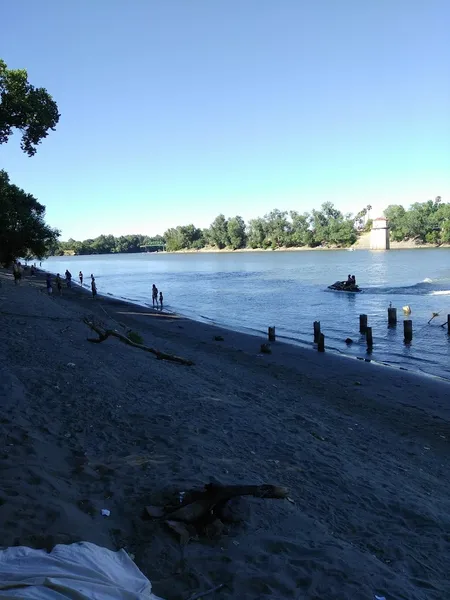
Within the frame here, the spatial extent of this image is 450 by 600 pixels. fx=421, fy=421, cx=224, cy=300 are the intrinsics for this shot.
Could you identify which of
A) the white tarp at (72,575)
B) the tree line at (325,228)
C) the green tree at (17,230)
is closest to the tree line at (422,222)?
the tree line at (325,228)

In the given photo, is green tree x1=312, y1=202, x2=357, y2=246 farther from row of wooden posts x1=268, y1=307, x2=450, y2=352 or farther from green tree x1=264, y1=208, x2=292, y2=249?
row of wooden posts x1=268, y1=307, x2=450, y2=352

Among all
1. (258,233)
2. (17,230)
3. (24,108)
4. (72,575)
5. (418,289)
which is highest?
(258,233)

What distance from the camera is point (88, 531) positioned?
4.12 m

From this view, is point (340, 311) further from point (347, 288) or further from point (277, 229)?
point (277, 229)

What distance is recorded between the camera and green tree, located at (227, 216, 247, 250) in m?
189

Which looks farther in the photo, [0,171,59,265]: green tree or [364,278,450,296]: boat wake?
[364,278,450,296]: boat wake

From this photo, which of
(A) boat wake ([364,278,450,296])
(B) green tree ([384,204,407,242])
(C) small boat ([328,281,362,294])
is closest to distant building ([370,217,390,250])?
(B) green tree ([384,204,407,242])

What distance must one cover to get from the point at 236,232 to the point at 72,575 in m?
190

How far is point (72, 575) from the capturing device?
3.15 meters

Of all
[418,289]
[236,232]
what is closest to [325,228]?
[236,232]

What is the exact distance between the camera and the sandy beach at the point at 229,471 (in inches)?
159

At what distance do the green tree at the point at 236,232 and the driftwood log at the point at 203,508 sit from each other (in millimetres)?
186633

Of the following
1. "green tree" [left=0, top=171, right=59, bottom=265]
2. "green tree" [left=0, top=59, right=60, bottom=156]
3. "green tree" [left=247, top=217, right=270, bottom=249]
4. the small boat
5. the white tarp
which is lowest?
the small boat

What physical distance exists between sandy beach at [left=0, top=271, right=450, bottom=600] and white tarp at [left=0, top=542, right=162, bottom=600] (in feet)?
0.98
